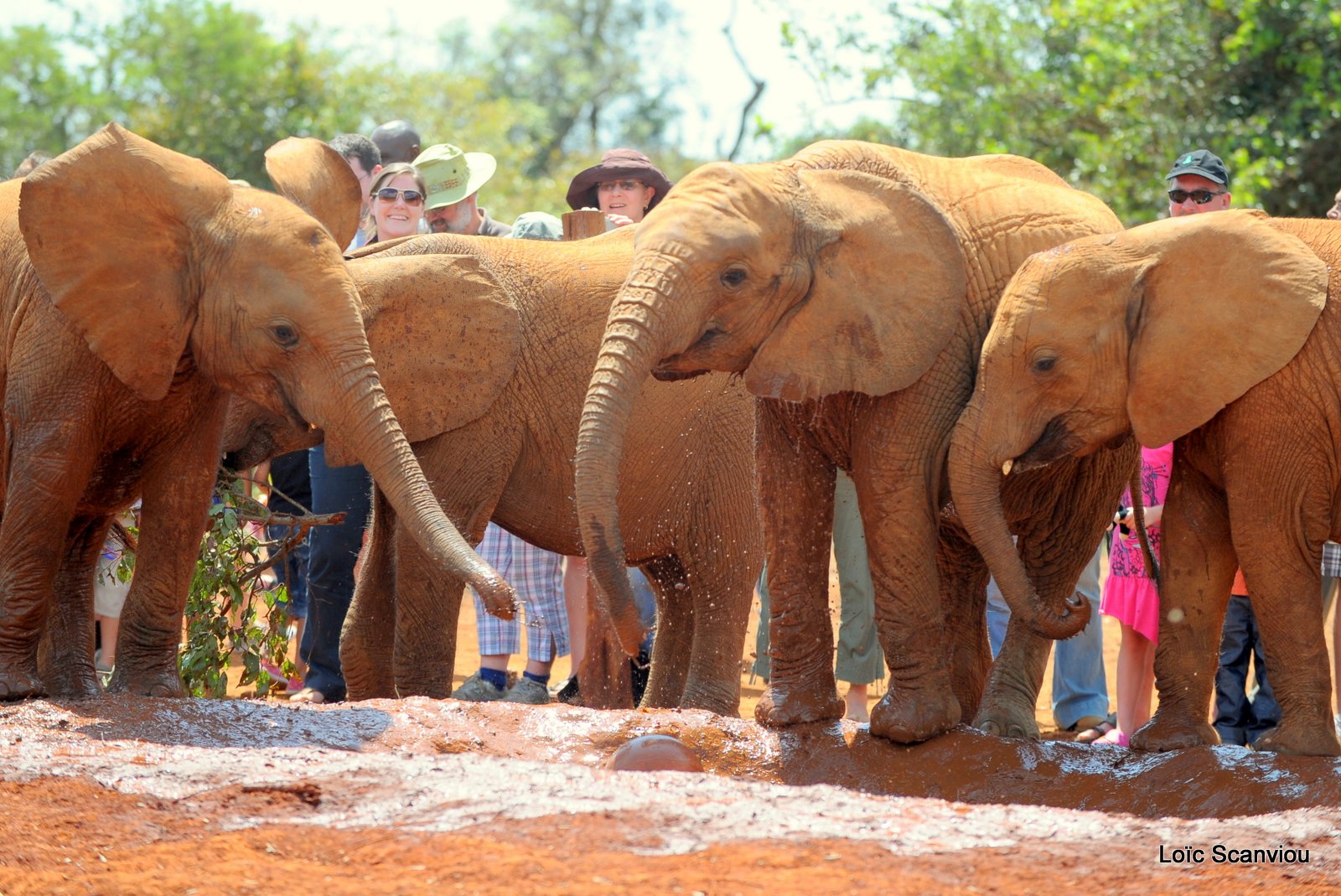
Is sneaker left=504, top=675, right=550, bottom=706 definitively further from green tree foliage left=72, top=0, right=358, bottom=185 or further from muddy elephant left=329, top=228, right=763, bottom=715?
green tree foliage left=72, top=0, right=358, bottom=185

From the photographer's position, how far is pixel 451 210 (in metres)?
9.73

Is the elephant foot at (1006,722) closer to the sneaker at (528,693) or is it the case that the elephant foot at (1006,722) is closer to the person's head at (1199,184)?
the sneaker at (528,693)

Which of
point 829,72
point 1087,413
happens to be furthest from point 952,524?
point 829,72

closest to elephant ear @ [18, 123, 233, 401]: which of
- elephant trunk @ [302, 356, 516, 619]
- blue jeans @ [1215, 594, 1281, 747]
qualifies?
elephant trunk @ [302, 356, 516, 619]

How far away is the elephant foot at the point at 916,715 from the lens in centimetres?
641

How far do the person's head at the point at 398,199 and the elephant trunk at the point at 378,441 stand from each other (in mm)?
2948

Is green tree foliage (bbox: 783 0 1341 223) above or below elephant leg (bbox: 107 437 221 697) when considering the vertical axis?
above

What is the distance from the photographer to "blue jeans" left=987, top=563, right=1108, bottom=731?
30.3 feet

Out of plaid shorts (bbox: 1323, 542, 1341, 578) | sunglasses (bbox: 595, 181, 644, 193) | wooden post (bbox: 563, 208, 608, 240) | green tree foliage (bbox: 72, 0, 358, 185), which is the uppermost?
green tree foliage (bbox: 72, 0, 358, 185)

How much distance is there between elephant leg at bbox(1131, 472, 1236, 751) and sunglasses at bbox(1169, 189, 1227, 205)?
251 centimetres

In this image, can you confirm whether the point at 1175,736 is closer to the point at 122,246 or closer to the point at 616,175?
the point at 122,246

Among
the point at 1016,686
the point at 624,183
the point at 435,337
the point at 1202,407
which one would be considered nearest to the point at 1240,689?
the point at 1016,686

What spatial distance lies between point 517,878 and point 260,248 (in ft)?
10.1

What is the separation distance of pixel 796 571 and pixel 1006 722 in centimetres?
96
